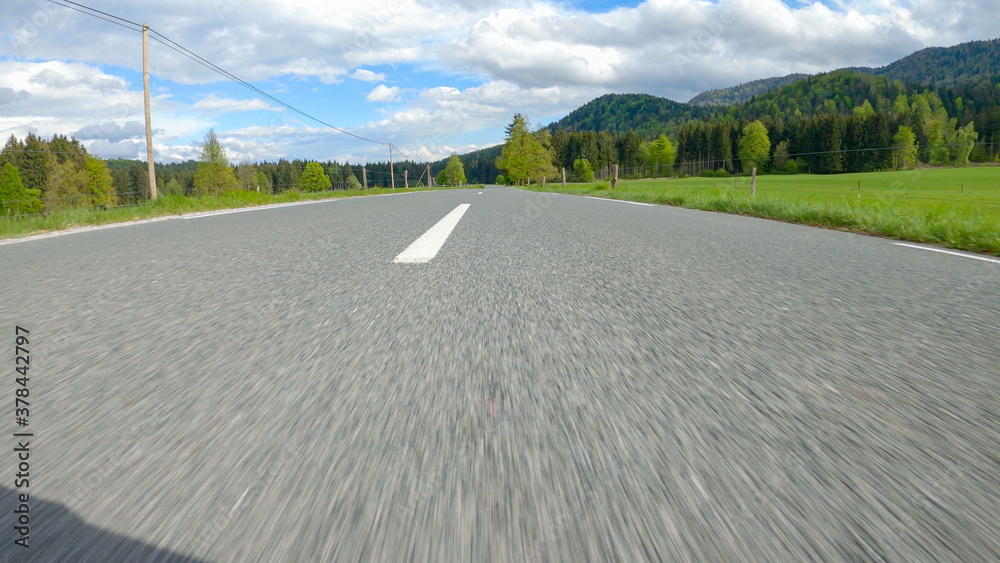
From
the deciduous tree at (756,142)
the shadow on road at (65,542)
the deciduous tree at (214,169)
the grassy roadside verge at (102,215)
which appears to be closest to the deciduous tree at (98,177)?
the deciduous tree at (214,169)

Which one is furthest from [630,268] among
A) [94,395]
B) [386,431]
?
[94,395]

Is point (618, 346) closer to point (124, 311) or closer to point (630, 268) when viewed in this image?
point (630, 268)

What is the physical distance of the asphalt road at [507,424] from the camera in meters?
0.85

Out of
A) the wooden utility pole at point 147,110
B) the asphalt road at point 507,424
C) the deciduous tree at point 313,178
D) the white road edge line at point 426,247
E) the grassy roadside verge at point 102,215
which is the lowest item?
the asphalt road at point 507,424

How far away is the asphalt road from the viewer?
0.85 m

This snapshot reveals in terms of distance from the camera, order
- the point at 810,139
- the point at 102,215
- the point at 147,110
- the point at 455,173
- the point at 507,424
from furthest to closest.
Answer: the point at 455,173, the point at 810,139, the point at 147,110, the point at 102,215, the point at 507,424

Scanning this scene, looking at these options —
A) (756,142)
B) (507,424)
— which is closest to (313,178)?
(756,142)

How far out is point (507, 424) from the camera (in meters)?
1.23

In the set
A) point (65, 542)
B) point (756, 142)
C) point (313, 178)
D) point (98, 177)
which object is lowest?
point (65, 542)

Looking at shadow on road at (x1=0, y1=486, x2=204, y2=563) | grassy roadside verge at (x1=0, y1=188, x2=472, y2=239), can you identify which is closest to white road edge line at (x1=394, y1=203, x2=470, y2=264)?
shadow on road at (x1=0, y1=486, x2=204, y2=563)

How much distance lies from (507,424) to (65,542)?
803 mm

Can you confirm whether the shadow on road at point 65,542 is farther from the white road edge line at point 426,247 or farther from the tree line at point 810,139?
the tree line at point 810,139

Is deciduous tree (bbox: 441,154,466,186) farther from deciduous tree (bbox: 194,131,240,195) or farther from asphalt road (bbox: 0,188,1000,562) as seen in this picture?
asphalt road (bbox: 0,188,1000,562)

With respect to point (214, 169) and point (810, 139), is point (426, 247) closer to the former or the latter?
point (214, 169)
